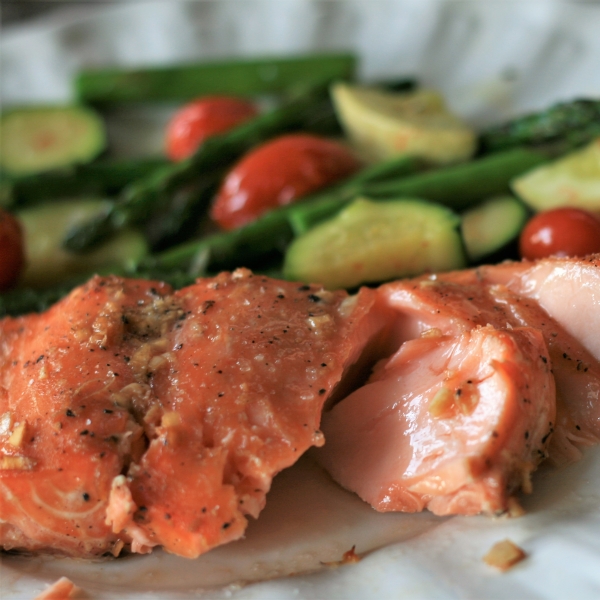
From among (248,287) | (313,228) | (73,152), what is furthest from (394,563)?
(73,152)

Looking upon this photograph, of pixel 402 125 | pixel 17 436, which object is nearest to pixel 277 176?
pixel 402 125

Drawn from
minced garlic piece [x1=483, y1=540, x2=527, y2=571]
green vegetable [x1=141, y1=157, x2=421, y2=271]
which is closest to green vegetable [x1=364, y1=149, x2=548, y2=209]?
green vegetable [x1=141, y1=157, x2=421, y2=271]

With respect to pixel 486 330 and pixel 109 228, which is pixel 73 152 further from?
pixel 486 330

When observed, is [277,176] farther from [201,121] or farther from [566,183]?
[566,183]

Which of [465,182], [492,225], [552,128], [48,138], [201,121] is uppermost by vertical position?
[552,128]

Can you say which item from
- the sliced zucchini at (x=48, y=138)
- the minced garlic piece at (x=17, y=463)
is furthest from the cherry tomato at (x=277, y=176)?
the minced garlic piece at (x=17, y=463)

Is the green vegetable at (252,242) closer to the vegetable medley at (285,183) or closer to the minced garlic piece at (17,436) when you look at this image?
the vegetable medley at (285,183)
